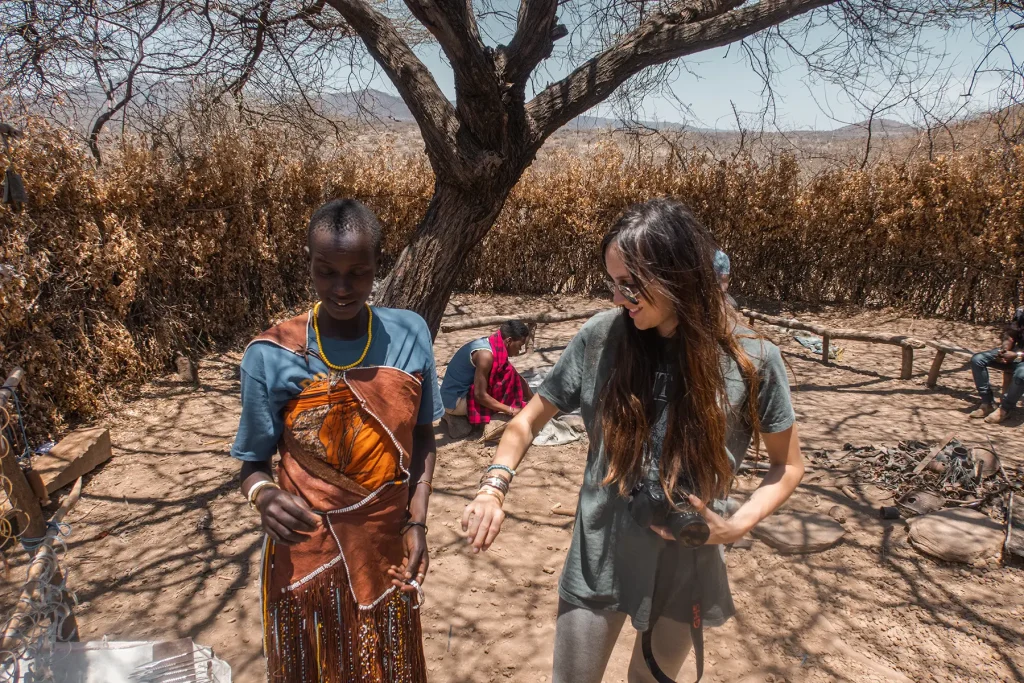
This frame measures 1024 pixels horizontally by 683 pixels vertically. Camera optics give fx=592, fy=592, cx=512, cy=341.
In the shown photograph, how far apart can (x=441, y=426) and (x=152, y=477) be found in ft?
6.91

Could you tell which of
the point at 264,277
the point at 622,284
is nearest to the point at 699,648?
the point at 622,284

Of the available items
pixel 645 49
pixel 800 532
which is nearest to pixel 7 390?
pixel 800 532

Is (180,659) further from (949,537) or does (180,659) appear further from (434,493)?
(949,537)

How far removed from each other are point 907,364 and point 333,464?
6758mm

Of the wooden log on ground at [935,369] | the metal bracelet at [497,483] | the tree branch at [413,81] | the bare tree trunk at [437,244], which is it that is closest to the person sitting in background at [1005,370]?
the wooden log on ground at [935,369]

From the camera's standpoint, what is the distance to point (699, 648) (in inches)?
55.3

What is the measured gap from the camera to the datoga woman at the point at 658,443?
1.24 meters

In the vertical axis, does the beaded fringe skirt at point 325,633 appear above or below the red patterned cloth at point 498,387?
above

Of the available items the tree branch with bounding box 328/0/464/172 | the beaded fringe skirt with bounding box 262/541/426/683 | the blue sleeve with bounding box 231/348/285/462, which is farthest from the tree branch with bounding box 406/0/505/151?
the beaded fringe skirt with bounding box 262/541/426/683

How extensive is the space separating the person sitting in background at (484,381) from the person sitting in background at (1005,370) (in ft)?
13.7

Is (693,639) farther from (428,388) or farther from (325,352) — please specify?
(325,352)

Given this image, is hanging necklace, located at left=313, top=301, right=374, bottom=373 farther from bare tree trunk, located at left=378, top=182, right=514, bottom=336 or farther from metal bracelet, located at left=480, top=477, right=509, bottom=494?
bare tree trunk, located at left=378, top=182, right=514, bottom=336

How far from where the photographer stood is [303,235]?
859 cm

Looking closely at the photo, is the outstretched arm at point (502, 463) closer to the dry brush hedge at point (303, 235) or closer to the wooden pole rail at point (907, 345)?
the dry brush hedge at point (303, 235)
